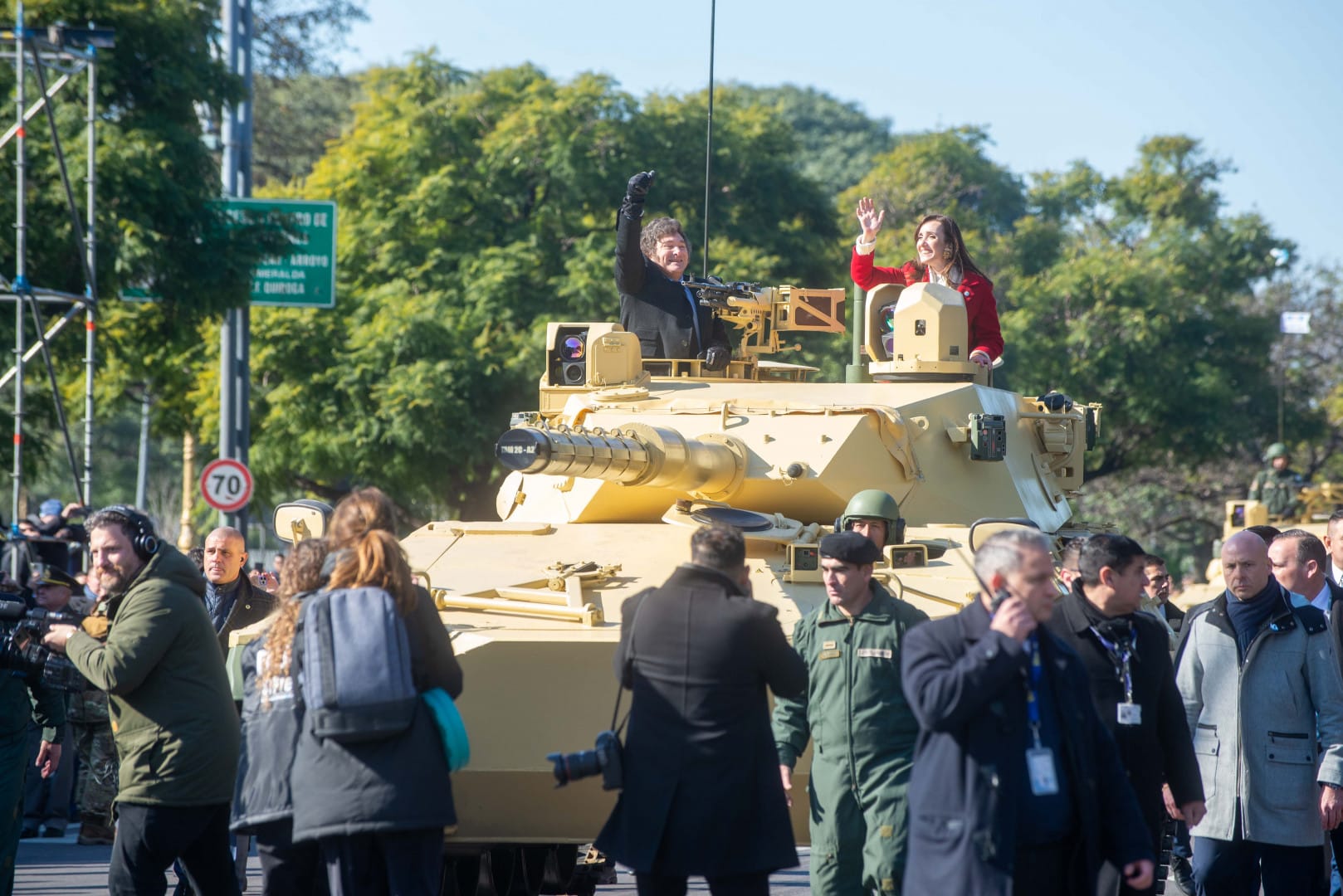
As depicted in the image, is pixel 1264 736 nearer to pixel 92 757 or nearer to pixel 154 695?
pixel 154 695

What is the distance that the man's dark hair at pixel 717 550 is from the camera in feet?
19.1

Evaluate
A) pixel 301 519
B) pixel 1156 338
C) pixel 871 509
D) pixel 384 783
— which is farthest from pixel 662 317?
pixel 1156 338

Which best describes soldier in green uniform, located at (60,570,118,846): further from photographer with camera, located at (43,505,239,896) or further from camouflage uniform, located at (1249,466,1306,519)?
camouflage uniform, located at (1249,466,1306,519)

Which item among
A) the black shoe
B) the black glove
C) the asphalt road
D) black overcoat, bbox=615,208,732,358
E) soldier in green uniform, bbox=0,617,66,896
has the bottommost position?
the asphalt road

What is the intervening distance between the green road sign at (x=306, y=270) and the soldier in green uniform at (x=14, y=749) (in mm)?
12103

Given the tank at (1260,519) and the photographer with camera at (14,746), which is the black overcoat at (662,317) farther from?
the tank at (1260,519)

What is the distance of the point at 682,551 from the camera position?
315 inches

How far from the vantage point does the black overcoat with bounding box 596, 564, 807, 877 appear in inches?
222

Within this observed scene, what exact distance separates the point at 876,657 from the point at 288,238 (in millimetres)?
13659

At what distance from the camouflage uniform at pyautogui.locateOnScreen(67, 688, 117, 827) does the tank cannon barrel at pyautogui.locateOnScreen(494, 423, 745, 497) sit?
10.7 feet

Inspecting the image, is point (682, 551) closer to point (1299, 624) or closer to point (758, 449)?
point (758, 449)

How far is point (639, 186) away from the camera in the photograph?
903 centimetres

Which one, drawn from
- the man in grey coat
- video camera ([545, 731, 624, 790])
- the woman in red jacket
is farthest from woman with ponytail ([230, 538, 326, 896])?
the woman in red jacket

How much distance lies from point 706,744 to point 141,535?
88.7 inches
